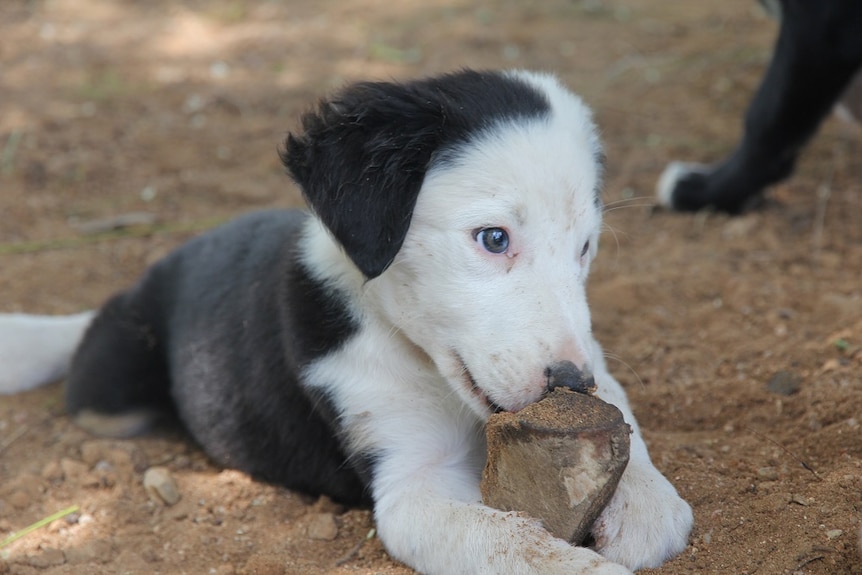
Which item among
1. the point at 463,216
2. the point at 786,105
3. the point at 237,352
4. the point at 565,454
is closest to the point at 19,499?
the point at 237,352

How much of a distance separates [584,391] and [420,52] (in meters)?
5.39

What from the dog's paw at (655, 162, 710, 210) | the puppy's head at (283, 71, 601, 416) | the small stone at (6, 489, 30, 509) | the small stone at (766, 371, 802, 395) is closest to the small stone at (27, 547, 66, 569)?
the small stone at (6, 489, 30, 509)

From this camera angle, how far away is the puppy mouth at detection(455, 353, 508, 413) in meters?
2.63

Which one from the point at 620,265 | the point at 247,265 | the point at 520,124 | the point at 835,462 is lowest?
the point at 620,265

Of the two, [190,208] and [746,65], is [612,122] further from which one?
[190,208]

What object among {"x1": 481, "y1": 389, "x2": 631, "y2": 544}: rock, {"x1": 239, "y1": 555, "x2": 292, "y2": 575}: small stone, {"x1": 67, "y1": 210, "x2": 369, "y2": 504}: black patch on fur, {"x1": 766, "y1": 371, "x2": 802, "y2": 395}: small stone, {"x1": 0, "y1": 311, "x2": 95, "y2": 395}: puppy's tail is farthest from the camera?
{"x1": 0, "y1": 311, "x2": 95, "y2": 395}: puppy's tail

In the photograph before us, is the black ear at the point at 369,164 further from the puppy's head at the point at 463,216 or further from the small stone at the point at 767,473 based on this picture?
the small stone at the point at 767,473

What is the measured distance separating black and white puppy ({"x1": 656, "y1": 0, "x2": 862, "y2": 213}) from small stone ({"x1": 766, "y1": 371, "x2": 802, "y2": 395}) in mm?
1758

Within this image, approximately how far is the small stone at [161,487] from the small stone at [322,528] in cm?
55

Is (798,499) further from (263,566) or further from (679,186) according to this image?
(679,186)

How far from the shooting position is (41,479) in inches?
138

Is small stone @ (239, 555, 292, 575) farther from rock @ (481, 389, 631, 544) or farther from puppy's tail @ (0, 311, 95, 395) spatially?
puppy's tail @ (0, 311, 95, 395)

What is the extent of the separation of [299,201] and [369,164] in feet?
10.0

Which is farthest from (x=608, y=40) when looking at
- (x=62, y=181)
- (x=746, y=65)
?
(x=62, y=181)
